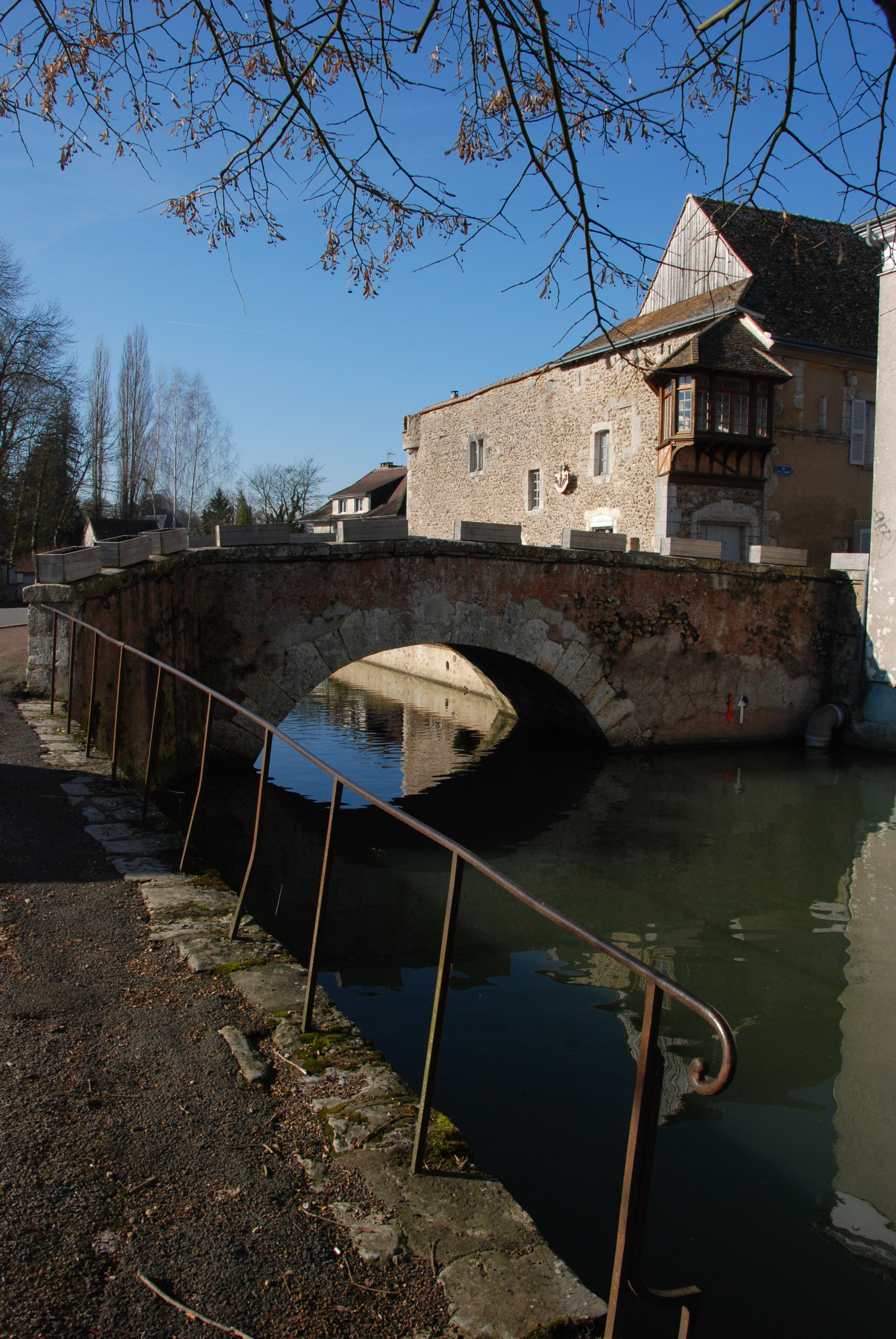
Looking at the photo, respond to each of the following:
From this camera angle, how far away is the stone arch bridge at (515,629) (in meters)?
9.12

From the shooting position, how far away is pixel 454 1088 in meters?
4.32

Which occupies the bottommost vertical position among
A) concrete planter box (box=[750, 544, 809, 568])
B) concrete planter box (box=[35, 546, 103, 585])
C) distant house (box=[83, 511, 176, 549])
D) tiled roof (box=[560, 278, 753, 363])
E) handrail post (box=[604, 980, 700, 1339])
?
handrail post (box=[604, 980, 700, 1339])

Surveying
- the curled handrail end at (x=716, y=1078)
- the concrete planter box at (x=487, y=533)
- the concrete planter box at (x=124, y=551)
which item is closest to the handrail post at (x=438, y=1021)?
the curled handrail end at (x=716, y=1078)

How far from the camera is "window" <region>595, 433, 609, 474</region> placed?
19906 mm

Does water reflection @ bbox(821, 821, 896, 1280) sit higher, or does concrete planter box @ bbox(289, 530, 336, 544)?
concrete planter box @ bbox(289, 530, 336, 544)

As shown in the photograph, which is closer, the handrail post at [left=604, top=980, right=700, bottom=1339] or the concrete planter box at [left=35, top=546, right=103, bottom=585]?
the handrail post at [left=604, top=980, right=700, bottom=1339]

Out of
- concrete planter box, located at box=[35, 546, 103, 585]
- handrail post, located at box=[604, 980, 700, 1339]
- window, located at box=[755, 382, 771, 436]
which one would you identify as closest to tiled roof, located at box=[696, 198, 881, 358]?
window, located at box=[755, 382, 771, 436]

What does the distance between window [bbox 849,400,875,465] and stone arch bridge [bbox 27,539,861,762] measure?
5583mm

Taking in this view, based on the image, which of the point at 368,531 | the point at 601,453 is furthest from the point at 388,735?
the point at 601,453

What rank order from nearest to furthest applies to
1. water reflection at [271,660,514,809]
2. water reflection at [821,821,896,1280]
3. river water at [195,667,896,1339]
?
river water at [195,667,896,1339]
water reflection at [821,821,896,1280]
water reflection at [271,660,514,809]

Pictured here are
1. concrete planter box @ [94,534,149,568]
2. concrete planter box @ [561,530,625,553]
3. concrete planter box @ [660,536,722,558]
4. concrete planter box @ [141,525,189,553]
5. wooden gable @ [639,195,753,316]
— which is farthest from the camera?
wooden gable @ [639,195,753,316]

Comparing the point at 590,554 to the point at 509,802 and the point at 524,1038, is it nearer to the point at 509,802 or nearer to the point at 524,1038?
the point at 509,802

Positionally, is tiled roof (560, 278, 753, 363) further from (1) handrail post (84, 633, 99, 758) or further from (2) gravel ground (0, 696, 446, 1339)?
(2) gravel ground (0, 696, 446, 1339)

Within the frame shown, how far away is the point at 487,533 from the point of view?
11.5 meters
